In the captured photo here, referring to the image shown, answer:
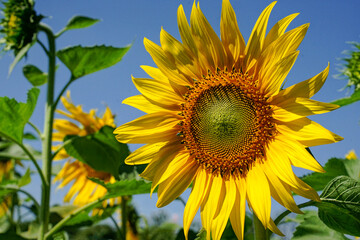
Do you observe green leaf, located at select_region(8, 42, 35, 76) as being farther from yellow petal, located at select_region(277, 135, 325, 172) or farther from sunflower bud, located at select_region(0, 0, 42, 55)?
yellow petal, located at select_region(277, 135, 325, 172)

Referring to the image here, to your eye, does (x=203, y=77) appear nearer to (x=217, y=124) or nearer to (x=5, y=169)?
(x=217, y=124)

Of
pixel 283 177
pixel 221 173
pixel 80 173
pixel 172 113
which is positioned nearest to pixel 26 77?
pixel 80 173

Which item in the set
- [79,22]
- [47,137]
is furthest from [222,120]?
[79,22]

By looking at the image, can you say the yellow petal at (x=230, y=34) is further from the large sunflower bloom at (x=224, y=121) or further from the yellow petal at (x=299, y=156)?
the yellow petal at (x=299, y=156)

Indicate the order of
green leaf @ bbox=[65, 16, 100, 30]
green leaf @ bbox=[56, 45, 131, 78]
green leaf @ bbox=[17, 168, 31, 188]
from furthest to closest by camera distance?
green leaf @ bbox=[65, 16, 100, 30], green leaf @ bbox=[56, 45, 131, 78], green leaf @ bbox=[17, 168, 31, 188]

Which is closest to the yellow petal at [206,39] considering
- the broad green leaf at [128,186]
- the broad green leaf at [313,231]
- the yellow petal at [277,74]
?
the yellow petal at [277,74]

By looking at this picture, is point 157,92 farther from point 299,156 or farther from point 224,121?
point 299,156

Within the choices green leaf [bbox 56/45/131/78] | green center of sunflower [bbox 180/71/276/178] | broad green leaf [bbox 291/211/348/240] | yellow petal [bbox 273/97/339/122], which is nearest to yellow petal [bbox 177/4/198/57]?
green center of sunflower [bbox 180/71/276/178]
